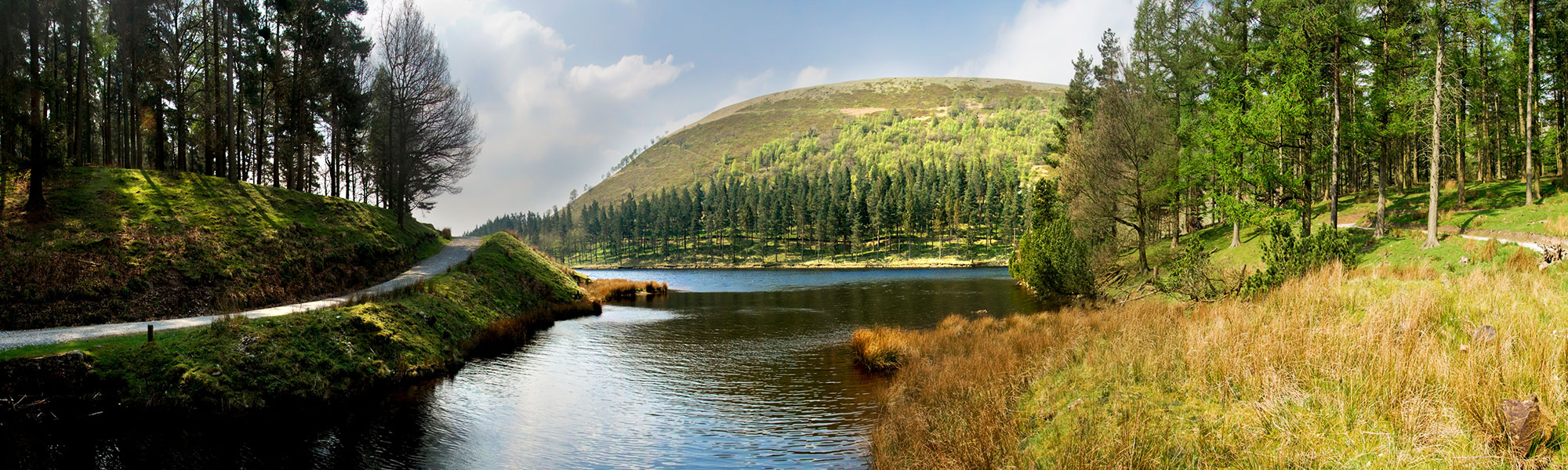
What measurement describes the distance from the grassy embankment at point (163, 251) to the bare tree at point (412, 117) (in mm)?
8202

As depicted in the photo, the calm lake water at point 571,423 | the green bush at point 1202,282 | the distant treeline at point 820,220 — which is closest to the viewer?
Result: the calm lake water at point 571,423

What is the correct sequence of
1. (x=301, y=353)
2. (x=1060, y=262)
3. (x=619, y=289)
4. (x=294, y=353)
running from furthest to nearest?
(x=619, y=289) < (x=1060, y=262) < (x=301, y=353) < (x=294, y=353)

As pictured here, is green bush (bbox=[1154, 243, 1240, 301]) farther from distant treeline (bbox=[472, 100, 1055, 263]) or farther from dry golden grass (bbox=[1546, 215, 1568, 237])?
distant treeline (bbox=[472, 100, 1055, 263])

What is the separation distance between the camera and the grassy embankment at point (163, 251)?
14.8 meters

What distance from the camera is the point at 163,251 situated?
57.7 feet

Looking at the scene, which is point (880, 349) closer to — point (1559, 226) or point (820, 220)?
point (1559, 226)

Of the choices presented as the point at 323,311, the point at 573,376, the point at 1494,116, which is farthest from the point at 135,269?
the point at 1494,116

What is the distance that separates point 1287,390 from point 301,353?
17515 mm

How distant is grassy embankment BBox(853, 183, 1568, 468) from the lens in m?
4.98

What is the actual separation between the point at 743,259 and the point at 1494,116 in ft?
304

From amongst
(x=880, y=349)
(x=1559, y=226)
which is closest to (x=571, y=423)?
(x=880, y=349)

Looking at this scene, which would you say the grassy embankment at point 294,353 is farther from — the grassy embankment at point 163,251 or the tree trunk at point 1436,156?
the tree trunk at point 1436,156

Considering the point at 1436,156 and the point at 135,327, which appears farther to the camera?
the point at 1436,156

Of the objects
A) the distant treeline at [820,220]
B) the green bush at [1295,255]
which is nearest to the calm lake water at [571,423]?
the green bush at [1295,255]
